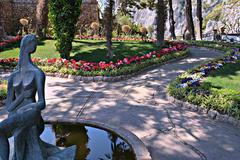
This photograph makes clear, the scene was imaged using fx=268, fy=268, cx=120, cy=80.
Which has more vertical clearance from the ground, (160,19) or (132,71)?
(160,19)

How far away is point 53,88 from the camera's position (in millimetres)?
8180

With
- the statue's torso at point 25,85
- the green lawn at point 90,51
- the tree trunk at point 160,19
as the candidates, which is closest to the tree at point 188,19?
the tree trunk at point 160,19

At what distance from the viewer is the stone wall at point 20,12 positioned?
1931 cm

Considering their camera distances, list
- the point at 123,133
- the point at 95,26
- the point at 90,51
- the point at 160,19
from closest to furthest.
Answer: the point at 123,133 < the point at 90,51 < the point at 160,19 < the point at 95,26

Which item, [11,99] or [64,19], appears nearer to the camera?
[11,99]

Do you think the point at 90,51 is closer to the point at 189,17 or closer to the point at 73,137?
the point at 73,137

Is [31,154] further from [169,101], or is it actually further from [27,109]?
[169,101]

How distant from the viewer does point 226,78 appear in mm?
7891

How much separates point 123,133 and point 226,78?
15.0 feet

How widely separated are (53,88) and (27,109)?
5.43 meters

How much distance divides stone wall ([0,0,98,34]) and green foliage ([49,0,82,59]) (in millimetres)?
8853

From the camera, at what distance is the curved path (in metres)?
4.26

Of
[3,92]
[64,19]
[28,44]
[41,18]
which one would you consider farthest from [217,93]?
[41,18]

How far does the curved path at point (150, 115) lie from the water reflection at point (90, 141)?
1.28 feet
